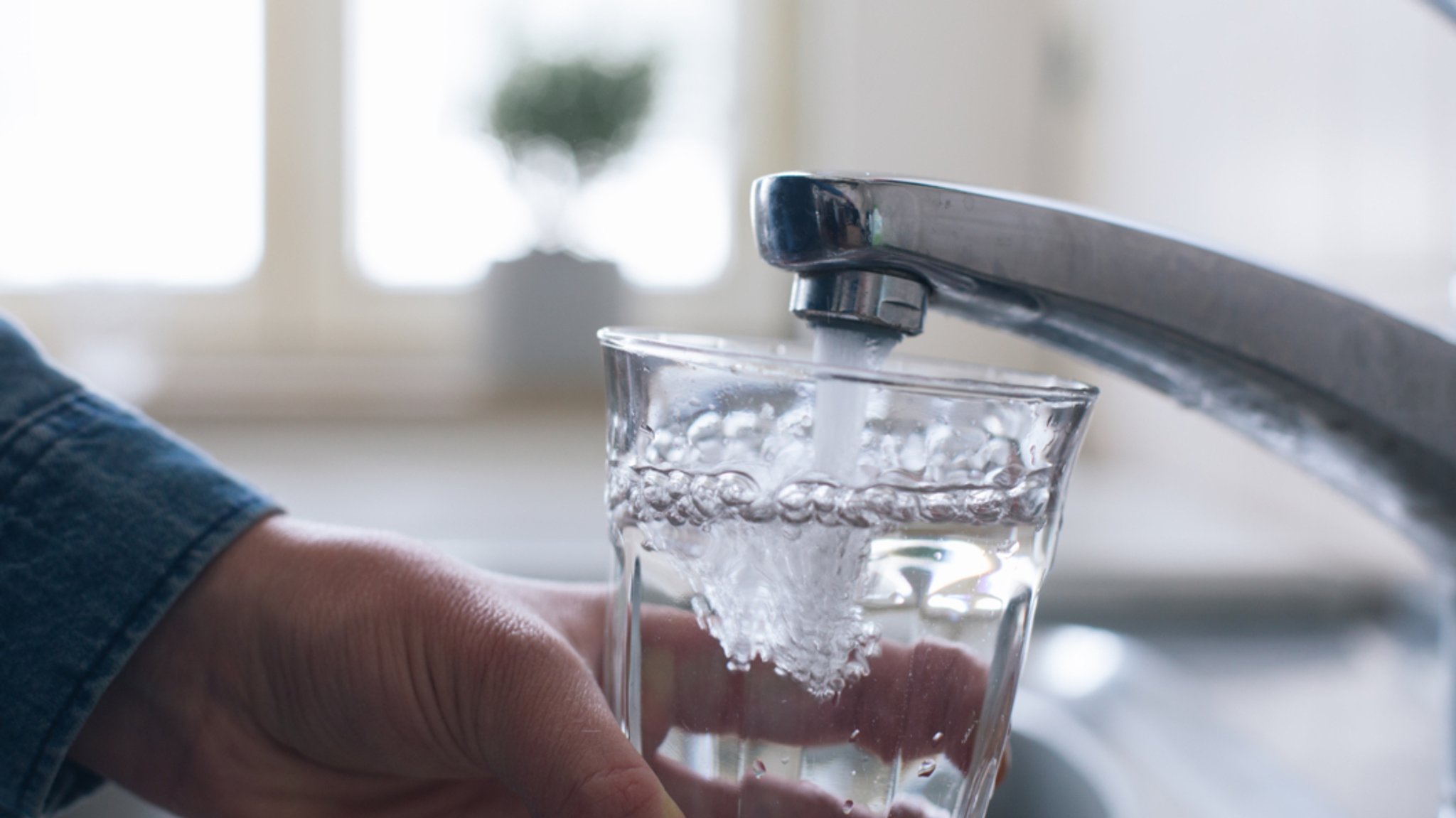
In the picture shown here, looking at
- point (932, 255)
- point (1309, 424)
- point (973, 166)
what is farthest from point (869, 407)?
point (973, 166)

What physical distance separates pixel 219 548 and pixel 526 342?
1089mm

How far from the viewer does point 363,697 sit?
382 millimetres

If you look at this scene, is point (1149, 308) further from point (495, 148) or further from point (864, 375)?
point (495, 148)

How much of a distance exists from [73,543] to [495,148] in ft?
3.89

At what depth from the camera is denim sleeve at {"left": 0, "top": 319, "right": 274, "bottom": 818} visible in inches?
15.2

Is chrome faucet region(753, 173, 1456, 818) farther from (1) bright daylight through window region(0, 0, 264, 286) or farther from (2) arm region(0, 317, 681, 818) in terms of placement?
(1) bright daylight through window region(0, 0, 264, 286)

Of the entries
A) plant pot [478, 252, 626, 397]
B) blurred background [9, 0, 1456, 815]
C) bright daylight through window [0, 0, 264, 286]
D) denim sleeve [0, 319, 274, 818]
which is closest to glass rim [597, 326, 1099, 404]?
denim sleeve [0, 319, 274, 818]

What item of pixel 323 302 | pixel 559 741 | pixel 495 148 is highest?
pixel 495 148

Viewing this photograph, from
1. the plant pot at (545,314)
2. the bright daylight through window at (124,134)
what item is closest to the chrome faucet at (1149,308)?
the plant pot at (545,314)

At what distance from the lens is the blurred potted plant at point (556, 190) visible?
146 cm

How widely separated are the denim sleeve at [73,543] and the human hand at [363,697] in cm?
1

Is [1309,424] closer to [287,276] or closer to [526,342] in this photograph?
[526,342]

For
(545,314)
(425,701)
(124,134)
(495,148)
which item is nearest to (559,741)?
(425,701)

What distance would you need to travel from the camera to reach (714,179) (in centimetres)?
162
